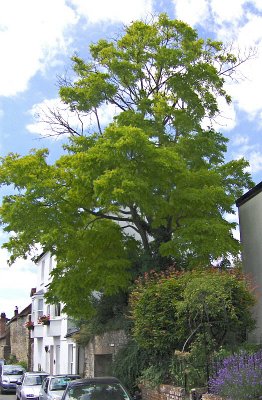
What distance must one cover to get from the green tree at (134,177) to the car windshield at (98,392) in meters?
6.59

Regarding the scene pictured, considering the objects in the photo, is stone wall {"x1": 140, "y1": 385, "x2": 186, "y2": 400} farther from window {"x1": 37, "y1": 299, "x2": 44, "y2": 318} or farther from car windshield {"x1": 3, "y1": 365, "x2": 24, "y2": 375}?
window {"x1": 37, "y1": 299, "x2": 44, "y2": 318}

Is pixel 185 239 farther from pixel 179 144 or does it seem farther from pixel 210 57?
pixel 210 57

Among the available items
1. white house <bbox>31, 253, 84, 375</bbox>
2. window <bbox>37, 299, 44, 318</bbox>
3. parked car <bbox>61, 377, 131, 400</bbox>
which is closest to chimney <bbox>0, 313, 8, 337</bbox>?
white house <bbox>31, 253, 84, 375</bbox>

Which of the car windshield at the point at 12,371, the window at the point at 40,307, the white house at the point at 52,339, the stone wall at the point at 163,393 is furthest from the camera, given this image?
the window at the point at 40,307

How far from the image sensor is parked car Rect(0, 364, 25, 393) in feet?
119

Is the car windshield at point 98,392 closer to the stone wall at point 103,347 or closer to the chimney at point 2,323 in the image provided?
the stone wall at point 103,347

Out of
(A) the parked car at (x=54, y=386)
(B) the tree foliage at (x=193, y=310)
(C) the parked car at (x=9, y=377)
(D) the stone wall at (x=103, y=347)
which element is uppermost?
(B) the tree foliage at (x=193, y=310)

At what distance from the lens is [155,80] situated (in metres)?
23.3

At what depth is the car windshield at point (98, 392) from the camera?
1133 cm

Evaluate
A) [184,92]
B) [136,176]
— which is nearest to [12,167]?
[136,176]

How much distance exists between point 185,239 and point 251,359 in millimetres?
7501

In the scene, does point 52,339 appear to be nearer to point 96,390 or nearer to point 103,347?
point 103,347

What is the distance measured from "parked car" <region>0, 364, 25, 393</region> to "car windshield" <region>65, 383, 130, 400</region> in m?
26.6

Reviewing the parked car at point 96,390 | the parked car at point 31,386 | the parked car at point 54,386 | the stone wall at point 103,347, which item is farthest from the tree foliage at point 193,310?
the parked car at point 31,386
